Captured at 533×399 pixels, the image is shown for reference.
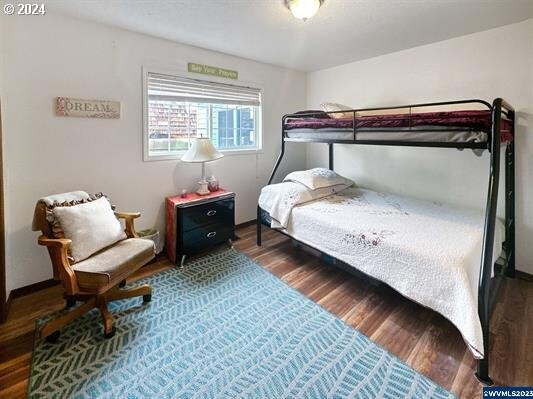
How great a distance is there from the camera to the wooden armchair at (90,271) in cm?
172

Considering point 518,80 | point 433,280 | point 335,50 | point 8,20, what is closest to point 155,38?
point 8,20

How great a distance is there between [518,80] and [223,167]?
3020 millimetres

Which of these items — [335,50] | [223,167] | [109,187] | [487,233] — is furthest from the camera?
[223,167]

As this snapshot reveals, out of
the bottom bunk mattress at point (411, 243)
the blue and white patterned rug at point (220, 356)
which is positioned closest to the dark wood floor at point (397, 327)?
the blue and white patterned rug at point (220, 356)

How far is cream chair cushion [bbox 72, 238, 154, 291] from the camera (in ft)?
5.65

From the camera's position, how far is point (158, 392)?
1.42 metres

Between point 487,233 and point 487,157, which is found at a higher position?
point 487,157

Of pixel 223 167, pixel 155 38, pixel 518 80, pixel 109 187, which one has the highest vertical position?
pixel 155 38

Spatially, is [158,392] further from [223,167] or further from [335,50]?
[335,50]

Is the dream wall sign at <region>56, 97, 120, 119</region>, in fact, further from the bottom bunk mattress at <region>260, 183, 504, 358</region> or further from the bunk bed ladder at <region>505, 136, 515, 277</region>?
the bunk bed ladder at <region>505, 136, 515, 277</region>

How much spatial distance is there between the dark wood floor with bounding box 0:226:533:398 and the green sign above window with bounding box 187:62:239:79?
2.14 meters

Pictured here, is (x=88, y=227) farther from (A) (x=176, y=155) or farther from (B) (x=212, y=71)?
(B) (x=212, y=71)

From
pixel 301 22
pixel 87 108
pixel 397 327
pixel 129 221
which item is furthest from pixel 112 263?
pixel 301 22

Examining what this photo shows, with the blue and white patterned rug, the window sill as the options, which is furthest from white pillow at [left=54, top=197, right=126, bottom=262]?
the window sill
